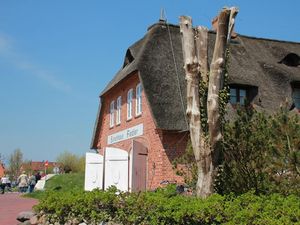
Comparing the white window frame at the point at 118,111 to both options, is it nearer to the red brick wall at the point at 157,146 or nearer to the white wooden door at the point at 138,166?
the red brick wall at the point at 157,146

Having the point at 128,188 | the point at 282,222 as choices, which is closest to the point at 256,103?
the point at 128,188

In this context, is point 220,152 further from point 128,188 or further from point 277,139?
point 128,188

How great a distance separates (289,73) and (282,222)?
16358 mm

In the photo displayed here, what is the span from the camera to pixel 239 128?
9.17 meters

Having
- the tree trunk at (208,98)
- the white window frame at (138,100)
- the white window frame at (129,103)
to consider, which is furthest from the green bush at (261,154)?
the white window frame at (129,103)

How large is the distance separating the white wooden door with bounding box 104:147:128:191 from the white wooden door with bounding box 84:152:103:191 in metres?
0.73

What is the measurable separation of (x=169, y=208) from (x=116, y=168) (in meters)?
Answer: 11.1

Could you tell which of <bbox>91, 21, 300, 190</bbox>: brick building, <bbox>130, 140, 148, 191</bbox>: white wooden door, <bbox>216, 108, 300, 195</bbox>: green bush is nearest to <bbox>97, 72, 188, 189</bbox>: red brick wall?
<bbox>91, 21, 300, 190</bbox>: brick building

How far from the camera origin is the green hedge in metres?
6.23

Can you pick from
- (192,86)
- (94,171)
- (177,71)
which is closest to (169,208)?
(192,86)

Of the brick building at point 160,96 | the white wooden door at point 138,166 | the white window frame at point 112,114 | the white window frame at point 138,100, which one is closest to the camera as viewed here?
the brick building at point 160,96

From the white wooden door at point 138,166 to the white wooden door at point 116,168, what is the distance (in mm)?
461

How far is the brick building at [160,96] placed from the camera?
16.7 m

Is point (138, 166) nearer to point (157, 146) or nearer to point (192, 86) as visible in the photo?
point (157, 146)
